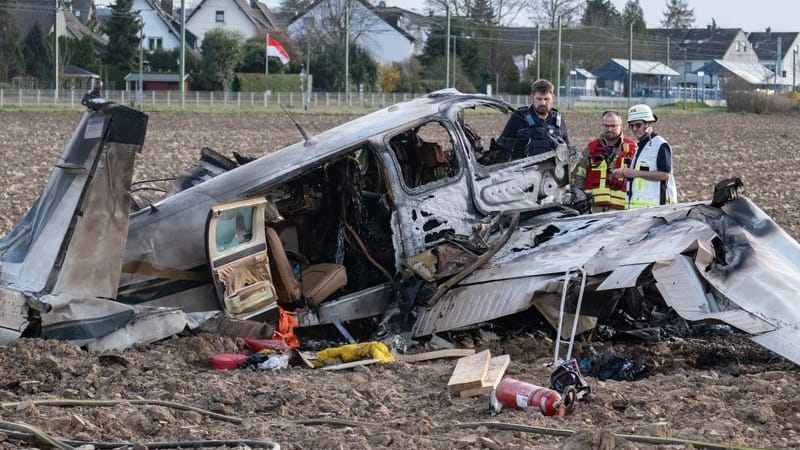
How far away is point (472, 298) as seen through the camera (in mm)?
8242

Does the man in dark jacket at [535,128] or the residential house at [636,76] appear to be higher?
the residential house at [636,76]

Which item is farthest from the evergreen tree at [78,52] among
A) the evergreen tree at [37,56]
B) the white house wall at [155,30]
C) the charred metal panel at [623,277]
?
the charred metal panel at [623,277]

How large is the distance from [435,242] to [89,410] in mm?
3297

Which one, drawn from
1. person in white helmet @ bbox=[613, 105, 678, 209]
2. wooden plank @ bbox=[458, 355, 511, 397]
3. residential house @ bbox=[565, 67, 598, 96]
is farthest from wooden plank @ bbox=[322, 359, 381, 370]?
residential house @ bbox=[565, 67, 598, 96]

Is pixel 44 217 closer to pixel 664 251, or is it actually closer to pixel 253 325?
pixel 253 325

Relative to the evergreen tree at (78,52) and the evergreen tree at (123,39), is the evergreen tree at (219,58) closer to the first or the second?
the evergreen tree at (123,39)

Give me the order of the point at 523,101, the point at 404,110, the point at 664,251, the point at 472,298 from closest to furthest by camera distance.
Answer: the point at 664,251 < the point at 472,298 < the point at 404,110 < the point at 523,101

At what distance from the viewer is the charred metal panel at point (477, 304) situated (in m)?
7.95

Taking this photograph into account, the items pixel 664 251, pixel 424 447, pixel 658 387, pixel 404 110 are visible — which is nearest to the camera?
pixel 424 447

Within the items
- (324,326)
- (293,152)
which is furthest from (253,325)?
(293,152)

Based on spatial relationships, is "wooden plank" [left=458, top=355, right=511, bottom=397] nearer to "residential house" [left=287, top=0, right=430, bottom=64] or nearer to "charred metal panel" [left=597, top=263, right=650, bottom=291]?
"charred metal panel" [left=597, top=263, right=650, bottom=291]

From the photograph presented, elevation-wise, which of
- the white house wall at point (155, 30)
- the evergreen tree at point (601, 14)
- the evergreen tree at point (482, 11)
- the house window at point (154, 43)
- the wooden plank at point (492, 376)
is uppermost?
the evergreen tree at point (601, 14)

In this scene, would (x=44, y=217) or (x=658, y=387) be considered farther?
(x=44, y=217)

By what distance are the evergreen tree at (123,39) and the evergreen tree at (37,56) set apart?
4.08 m
